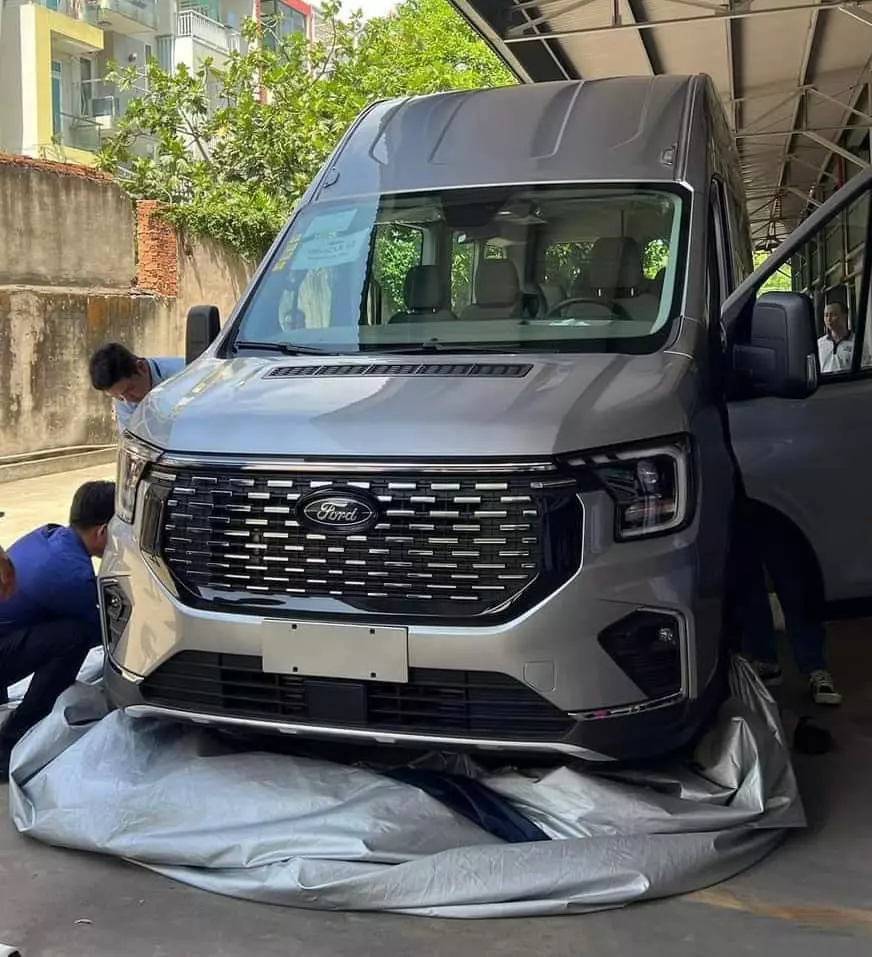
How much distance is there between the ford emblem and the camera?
341 centimetres

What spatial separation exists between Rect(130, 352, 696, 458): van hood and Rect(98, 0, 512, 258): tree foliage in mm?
13474

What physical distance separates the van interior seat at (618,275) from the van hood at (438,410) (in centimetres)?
55

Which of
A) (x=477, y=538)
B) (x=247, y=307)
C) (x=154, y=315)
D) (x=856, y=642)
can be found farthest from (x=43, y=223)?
(x=477, y=538)

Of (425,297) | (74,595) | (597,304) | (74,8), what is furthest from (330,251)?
(74,8)

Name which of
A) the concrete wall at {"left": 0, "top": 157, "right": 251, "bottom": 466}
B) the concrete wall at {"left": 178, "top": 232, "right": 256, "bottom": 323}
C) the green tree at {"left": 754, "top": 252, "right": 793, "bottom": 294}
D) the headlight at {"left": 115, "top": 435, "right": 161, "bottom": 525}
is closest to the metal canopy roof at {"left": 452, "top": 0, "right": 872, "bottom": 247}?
the green tree at {"left": 754, "top": 252, "right": 793, "bottom": 294}

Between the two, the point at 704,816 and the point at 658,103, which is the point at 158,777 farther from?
the point at 658,103

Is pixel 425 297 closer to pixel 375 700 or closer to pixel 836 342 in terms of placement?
pixel 836 342

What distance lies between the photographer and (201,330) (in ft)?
16.0

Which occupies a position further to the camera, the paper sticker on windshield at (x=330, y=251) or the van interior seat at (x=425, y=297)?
the paper sticker on windshield at (x=330, y=251)

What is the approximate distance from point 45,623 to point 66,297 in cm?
978

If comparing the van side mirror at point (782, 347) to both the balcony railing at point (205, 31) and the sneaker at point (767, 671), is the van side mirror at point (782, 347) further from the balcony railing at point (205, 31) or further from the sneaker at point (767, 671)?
the balcony railing at point (205, 31)

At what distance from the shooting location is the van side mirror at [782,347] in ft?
13.3

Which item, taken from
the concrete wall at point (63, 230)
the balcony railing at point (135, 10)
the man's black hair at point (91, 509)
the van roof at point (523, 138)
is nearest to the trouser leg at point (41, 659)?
the man's black hair at point (91, 509)

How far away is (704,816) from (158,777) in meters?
1.84
